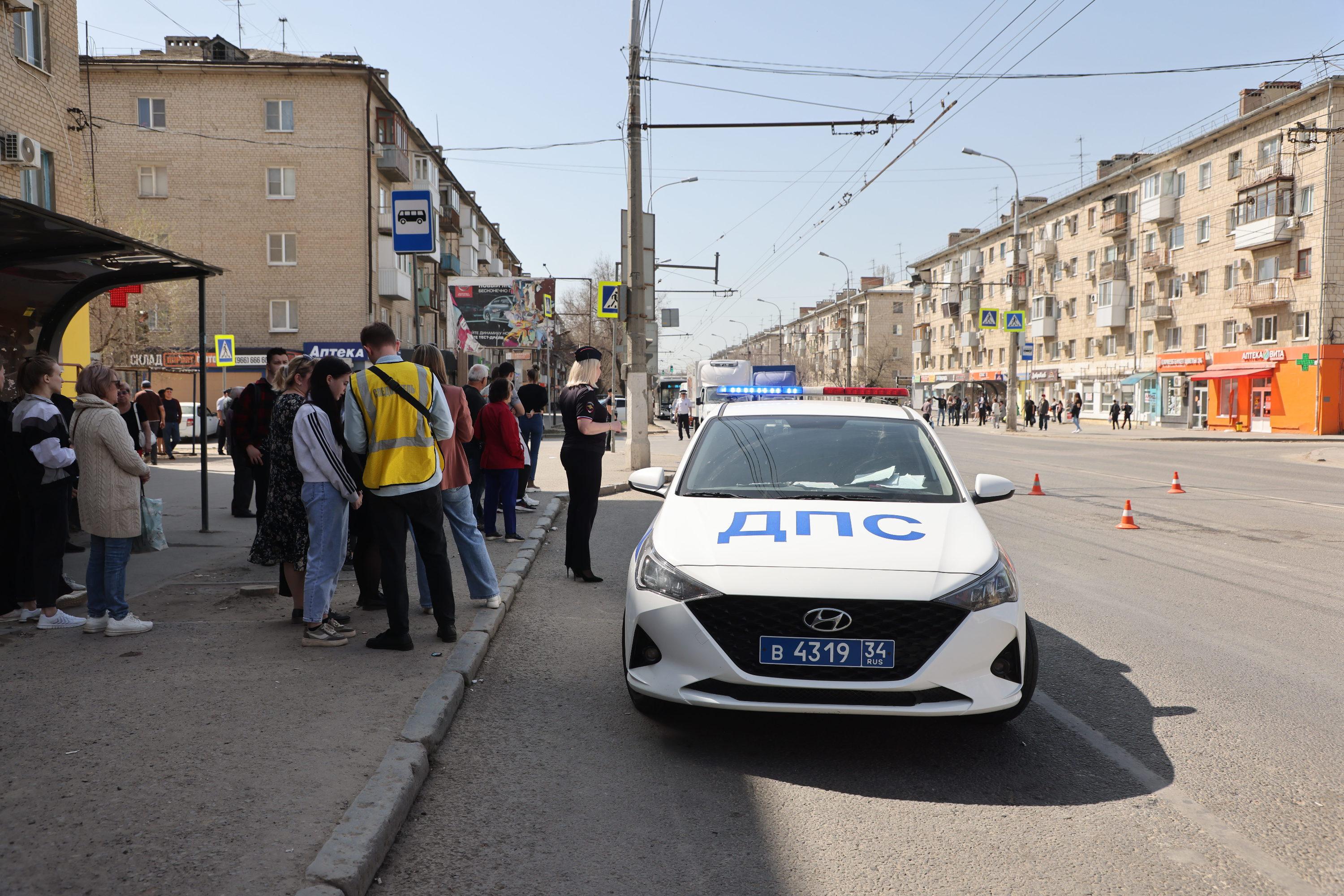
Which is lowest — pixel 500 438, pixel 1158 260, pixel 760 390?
pixel 500 438

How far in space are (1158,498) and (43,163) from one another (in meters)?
17.6

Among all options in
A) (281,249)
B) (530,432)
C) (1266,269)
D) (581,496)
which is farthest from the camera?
(1266,269)

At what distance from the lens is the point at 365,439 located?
19.3 ft

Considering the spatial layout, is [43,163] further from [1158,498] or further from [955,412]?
[955,412]

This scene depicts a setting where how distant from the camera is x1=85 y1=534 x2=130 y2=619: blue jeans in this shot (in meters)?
6.10

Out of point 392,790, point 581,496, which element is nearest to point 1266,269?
point 581,496

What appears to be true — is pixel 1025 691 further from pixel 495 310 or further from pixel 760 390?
pixel 495 310

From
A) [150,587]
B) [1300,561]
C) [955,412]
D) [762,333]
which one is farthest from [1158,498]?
[762,333]

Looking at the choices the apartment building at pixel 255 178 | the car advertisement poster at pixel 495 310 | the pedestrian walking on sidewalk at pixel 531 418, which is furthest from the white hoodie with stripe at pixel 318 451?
the apartment building at pixel 255 178

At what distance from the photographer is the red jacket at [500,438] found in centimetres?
1004

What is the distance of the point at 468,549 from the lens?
6.87 m

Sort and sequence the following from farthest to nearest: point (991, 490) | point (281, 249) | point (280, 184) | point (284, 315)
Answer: point (284, 315) → point (281, 249) → point (280, 184) → point (991, 490)

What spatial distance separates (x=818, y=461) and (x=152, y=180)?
44.0 metres

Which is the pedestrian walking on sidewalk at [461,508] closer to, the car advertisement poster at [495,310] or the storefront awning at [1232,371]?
the car advertisement poster at [495,310]
